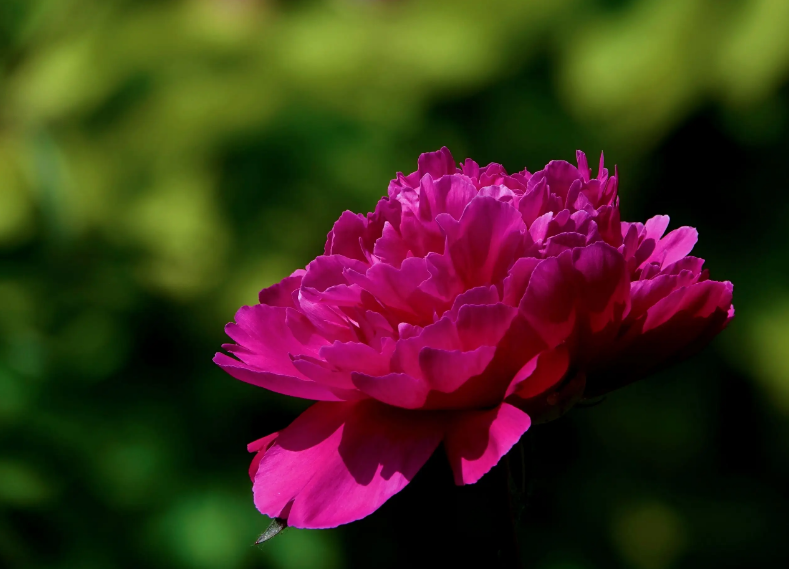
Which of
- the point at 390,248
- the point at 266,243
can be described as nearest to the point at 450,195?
Result: the point at 390,248

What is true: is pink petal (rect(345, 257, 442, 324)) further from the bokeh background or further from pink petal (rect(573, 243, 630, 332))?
the bokeh background

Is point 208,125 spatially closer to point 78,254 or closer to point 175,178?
point 175,178

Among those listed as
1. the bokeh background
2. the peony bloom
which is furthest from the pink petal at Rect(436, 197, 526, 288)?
the bokeh background

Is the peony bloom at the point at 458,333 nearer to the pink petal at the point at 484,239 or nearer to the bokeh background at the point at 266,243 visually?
the pink petal at the point at 484,239

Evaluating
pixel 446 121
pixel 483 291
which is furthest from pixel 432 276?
pixel 446 121

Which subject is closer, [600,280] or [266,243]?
[600,280]

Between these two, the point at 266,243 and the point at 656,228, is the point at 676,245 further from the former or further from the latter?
the point at 266,243

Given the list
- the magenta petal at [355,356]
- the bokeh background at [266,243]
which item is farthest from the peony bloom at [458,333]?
the bokeh background at [266,243]

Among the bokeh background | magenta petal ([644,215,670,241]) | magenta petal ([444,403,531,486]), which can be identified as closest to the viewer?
magenta petal ([444,403,531,486])

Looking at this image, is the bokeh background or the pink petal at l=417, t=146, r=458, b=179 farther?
the bokeh background
